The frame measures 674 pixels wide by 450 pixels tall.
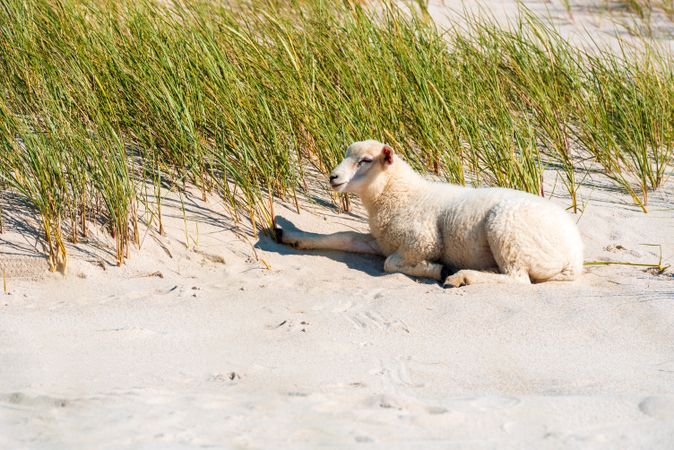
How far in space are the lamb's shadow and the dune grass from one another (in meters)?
0.17

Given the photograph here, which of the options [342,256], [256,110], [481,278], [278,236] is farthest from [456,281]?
[256,110]

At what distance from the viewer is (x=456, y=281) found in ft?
18.4

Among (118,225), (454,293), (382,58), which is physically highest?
(382,58)

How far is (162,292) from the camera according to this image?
5469 millimetres

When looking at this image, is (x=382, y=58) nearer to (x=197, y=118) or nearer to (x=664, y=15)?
(x=197, y=118)

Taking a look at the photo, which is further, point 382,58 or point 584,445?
point 382,58

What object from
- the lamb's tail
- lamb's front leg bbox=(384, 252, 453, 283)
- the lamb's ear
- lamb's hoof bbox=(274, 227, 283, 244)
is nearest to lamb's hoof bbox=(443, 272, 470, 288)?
lamb's front leg bbox=(384, 252, 453, 283)

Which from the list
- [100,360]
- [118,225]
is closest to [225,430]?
[100,360]

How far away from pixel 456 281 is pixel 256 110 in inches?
81.4

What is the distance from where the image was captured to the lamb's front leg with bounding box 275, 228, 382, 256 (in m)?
6.27

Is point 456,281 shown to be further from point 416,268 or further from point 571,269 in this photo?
point 571,269

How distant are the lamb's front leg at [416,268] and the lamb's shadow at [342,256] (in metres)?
0.11

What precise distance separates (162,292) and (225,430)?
6.65ft

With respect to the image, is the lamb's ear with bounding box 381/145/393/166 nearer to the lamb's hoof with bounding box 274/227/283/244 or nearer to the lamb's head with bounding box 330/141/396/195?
the lamb's head with bounding box 330/141/396/195
